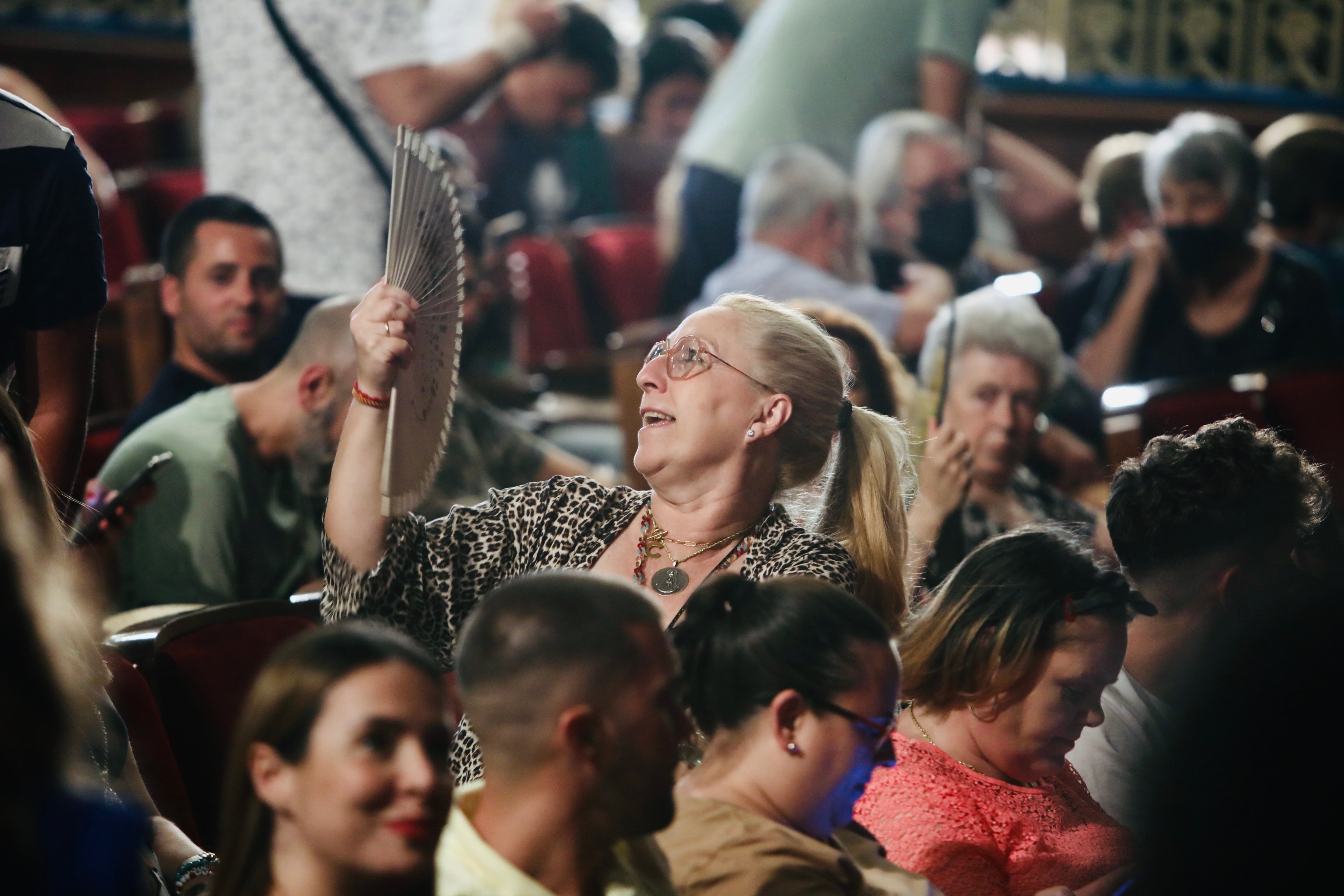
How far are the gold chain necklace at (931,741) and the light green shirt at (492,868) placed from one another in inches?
20.4

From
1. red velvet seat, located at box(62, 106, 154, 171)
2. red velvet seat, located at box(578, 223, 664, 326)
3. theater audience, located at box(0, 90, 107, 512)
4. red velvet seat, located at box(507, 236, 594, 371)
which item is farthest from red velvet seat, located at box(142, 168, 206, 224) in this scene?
theater audience, located at box(0, 90, 107, 512)

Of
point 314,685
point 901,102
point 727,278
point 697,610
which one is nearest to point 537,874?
point 314,685

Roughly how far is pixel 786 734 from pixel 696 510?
57cm

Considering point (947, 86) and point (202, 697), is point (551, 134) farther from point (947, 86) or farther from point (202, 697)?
point (202, 697)

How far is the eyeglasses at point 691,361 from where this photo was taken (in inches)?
74.4

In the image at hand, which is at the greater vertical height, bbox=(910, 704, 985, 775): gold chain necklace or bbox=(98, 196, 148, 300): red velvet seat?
bbox=(98, 196, 148, 300): red velvet seat

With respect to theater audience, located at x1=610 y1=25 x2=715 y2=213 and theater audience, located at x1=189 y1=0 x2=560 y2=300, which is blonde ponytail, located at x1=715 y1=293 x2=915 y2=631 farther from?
theater audience, located at x1=610 y1=25 x2=715 y2=213

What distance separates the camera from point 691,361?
1.89m

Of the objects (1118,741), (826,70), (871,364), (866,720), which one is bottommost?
(1118,741)

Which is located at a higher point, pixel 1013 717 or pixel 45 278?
pixel 45 278

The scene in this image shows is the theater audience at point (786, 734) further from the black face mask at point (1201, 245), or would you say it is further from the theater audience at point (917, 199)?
the black face mask at point (1201, 245)

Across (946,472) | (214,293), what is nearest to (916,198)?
(946,472)

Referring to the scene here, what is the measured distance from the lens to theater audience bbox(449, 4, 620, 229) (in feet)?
13.5

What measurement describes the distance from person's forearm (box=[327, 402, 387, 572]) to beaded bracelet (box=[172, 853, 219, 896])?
37 centimetres
